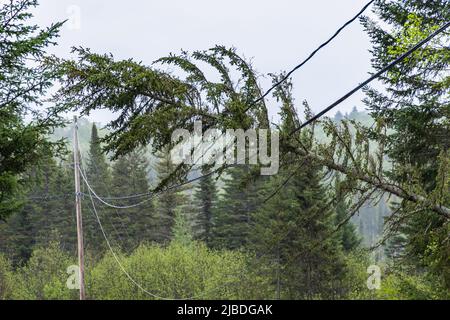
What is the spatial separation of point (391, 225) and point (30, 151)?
21.3 feet

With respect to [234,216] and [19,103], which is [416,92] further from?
[234,216]

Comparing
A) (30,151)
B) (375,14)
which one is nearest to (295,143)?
(30,151)

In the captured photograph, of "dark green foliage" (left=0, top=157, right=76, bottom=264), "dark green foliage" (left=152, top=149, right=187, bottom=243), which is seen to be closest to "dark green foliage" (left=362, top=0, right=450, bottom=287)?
"dark green foliage" (left=0, top=157, right=76, bottom=264)

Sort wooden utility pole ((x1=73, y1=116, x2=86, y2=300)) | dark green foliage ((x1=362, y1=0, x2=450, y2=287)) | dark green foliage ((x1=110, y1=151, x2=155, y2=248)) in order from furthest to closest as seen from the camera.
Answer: dark green foliage ((x1=110, y1=151, x2=155, y2=248)) → wooden utility pole ((x1=73, y1=116, x2=86, y2=300)) → dark green foliage ((x1=362, y1=0, x2=450, y2=287))

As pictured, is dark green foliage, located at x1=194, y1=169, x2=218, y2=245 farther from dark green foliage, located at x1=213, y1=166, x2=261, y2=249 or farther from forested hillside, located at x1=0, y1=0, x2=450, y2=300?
forested hillside, located at x1=0, y1=0, x2=450, y2=300

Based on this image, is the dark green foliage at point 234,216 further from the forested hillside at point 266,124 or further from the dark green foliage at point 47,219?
the forested hillside at point 266,124

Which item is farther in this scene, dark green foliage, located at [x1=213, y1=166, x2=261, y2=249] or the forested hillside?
dark green foliage, located at [x1=213, y1=166, x2=261, y2=249]

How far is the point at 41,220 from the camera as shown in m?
43.6

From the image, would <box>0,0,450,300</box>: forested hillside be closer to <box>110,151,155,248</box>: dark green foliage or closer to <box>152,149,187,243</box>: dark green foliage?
<box>110,151,155,248</box>: dark green foliage

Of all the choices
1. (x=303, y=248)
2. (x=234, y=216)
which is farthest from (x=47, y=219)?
(x=303, y=248)

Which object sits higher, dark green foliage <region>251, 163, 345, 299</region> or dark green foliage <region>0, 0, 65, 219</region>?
dark green foliage <region>0, 0, 65, 219</region>

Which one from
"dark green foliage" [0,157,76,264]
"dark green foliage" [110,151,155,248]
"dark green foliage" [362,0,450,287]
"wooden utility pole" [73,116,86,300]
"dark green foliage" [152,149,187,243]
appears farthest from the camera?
"dark green foliage" [152,149,187,243]

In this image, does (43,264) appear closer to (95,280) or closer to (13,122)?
(95,280)

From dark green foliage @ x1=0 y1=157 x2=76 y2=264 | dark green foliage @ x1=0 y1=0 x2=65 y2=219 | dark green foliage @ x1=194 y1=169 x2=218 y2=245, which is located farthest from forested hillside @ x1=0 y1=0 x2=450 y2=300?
dark green foliage @ x1=0 y1=157 x2=76 y2=264
